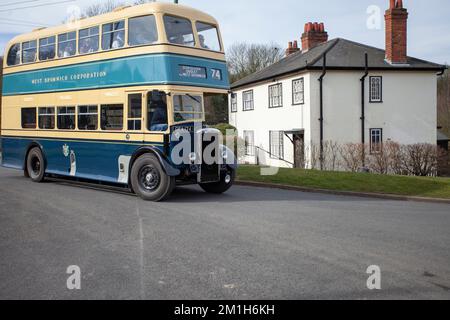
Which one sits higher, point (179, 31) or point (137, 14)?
point (137, 14)

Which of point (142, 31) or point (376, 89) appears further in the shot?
point (376, 89)

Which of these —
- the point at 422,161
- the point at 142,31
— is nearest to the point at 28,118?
the point at 142,31

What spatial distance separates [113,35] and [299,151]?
49.8ft

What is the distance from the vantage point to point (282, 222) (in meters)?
8.99

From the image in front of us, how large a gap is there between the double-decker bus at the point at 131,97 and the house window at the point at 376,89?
15702 millimetres

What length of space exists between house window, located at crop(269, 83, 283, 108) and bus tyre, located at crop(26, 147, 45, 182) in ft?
55.6

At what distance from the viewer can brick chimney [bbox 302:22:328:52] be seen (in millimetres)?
32369

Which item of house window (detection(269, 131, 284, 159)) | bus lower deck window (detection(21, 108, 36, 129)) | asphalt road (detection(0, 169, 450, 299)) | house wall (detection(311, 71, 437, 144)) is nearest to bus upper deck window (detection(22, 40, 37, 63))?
bus lower deck window (detection(21, 108, 36, 129))

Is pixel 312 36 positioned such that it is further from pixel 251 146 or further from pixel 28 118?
pixel 28 118

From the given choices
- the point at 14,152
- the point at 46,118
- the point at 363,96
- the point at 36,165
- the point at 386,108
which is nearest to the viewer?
the point at 46,118

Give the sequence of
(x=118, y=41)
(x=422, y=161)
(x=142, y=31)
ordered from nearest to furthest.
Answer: (x=142, y=31), (x=118, y=41), (x=422, y=161)

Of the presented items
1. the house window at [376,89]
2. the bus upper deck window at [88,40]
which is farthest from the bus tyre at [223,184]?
the house window at [376,89]

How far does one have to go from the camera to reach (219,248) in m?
6.96
